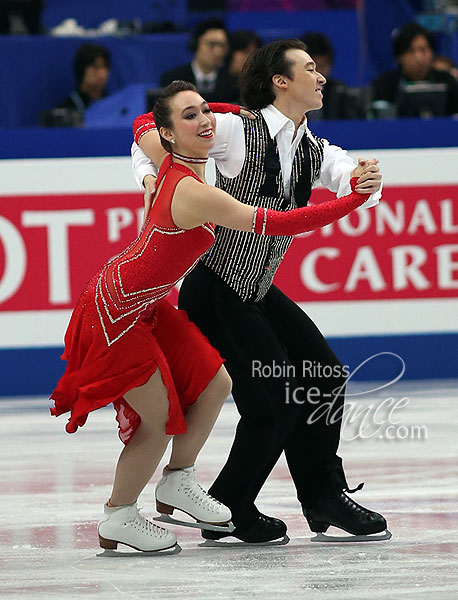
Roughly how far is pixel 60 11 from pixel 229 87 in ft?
9.53

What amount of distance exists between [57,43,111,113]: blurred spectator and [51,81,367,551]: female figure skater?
13.7ft

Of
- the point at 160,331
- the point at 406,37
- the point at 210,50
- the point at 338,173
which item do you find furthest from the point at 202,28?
the point at 160,331

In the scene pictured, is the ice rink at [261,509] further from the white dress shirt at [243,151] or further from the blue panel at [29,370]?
the white dress shirt at [243,151]

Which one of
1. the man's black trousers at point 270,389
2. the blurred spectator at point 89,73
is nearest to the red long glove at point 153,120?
the man's black trousers at point 270,389

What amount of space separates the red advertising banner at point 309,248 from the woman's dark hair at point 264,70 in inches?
90.5

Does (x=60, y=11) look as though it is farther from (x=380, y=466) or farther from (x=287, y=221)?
(x=287, y=221)

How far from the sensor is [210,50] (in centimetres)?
680

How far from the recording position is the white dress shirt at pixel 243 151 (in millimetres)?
3324

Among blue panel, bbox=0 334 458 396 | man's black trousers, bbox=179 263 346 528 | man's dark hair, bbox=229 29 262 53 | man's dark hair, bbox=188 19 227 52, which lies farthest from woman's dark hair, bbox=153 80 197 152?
man's dark hair, bbox=229 29 262 53

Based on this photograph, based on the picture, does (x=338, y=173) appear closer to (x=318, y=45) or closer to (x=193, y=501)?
(x=193, y=501)

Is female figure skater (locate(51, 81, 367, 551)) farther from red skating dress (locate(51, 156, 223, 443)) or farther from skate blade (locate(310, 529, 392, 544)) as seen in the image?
skate blade (locate(310, 529, 392, 544))

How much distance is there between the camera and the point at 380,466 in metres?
4.32

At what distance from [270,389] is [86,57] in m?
4.39

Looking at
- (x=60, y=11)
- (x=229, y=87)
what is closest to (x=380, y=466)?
(x=229, y=87)
